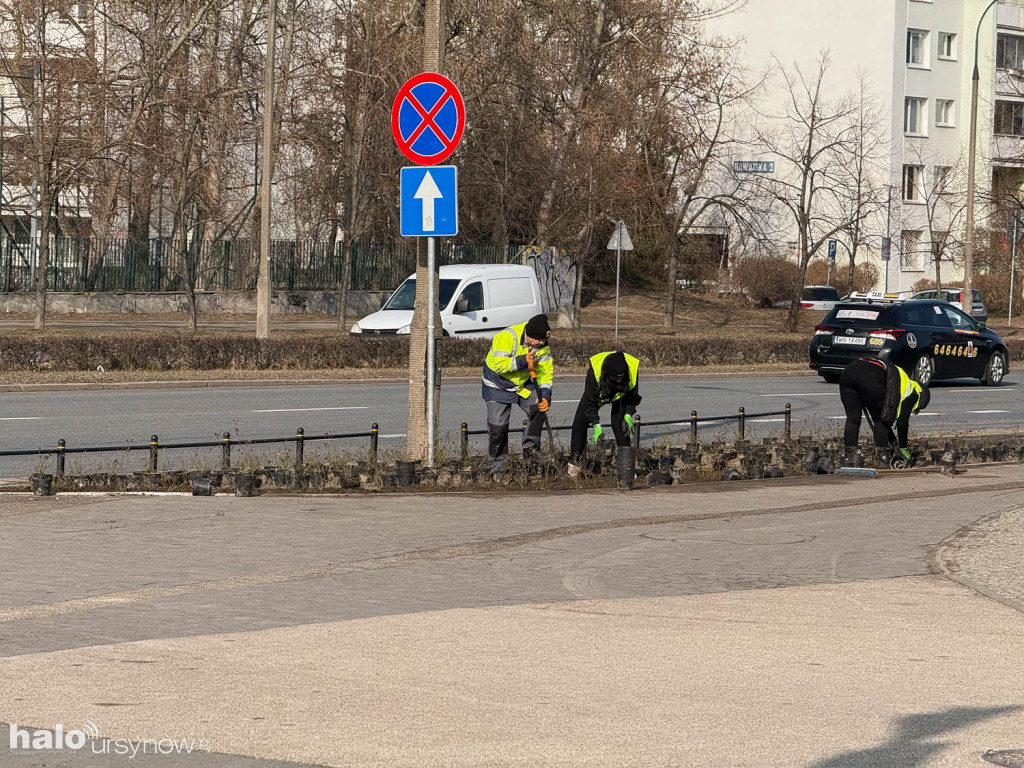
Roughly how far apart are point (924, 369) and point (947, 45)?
49.6 meters

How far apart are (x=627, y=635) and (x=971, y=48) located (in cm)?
6975

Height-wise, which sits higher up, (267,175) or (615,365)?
(267,175)

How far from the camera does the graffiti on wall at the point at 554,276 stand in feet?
150

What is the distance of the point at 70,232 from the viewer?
46.0 m

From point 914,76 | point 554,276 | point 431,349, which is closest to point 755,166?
point 554,276

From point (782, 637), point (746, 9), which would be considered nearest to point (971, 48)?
point (746, 9)

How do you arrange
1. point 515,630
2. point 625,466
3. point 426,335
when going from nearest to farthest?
point 515,630, point 625,466, point 426,335

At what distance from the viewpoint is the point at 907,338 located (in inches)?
956

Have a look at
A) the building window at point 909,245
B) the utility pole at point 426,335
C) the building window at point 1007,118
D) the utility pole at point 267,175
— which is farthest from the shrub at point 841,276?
the utility pole at point 426,335

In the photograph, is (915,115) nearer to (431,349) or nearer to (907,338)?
(907,338)

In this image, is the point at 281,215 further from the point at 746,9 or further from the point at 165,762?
the point at 165,762

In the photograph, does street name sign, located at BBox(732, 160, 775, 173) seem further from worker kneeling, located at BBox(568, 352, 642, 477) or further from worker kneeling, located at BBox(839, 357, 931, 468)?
worker kneeling, located at BBox(568, 352, 642, 477)

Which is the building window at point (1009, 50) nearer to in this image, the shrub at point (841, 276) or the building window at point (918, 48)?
the building window at point (918, 48)

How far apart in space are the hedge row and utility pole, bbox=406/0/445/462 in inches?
414
